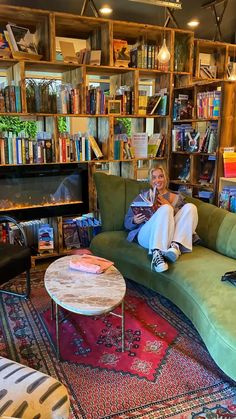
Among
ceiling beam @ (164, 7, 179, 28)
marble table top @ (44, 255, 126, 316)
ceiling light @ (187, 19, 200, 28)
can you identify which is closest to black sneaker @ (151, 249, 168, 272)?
marble table top @ (44, 255, 126, 316)

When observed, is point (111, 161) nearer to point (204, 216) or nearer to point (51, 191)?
point (51, 191)

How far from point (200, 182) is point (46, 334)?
2.39 m

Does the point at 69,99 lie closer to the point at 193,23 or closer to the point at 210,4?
the point at 210,4

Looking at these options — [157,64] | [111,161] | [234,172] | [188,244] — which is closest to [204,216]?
[188,244]

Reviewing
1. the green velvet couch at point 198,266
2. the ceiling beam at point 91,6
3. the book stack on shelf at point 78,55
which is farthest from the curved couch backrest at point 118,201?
the ceiling beam at point 91,6

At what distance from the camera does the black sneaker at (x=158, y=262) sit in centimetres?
262

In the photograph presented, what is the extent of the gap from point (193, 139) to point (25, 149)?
5.89 feet

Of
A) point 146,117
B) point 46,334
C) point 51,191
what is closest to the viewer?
point 46,334

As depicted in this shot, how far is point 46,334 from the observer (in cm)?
249

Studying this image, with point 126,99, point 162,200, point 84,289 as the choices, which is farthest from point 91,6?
point 84,289

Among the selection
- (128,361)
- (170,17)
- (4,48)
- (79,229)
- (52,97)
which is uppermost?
(170,17)

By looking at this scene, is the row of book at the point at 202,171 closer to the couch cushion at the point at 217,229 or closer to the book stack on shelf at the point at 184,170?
the book stack on shelf at the point at 184,170

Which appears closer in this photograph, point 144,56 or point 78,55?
point 78,55

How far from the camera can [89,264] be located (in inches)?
98.1
